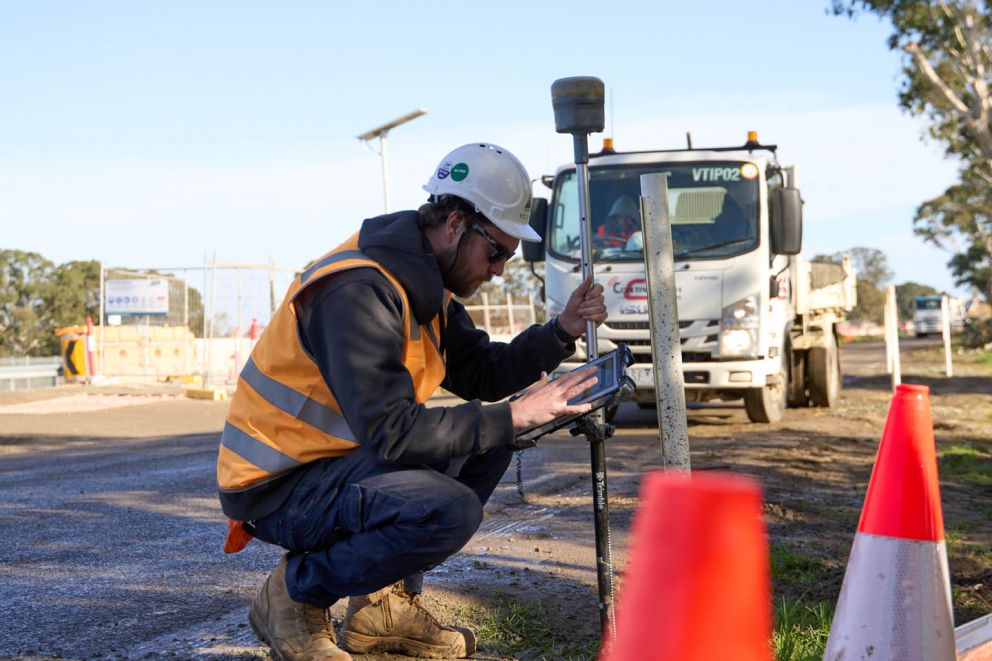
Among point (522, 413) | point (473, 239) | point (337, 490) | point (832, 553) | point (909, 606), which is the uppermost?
point (473, 239)

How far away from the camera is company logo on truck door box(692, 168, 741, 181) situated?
10812 mm

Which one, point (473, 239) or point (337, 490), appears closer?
point (337, 490)

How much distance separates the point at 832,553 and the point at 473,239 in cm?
275

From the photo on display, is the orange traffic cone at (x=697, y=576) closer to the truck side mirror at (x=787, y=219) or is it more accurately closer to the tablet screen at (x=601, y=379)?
the tablet screen at (x=601, y=379)

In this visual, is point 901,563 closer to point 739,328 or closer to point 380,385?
point 380,385

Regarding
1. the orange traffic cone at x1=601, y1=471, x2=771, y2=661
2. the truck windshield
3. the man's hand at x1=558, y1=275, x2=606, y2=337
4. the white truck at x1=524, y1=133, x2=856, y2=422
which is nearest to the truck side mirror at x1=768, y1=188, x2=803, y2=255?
the white truck at x1=524, y1=133, x2=856, y2=422

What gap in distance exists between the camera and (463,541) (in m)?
3.17

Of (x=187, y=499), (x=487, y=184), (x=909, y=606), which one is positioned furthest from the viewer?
(x=187, y=499)

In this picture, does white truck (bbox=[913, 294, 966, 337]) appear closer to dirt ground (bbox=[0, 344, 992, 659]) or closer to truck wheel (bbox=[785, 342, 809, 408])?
dirt ground (bbox=[0, 344, 992, 659])

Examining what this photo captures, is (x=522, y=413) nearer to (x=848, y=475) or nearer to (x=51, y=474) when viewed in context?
(x=848, y=475)

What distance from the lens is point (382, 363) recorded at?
3.04 metres

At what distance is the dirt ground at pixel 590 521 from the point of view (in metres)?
3.87

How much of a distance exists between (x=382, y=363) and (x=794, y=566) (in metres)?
2.63

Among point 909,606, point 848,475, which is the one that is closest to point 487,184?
point 909,606
